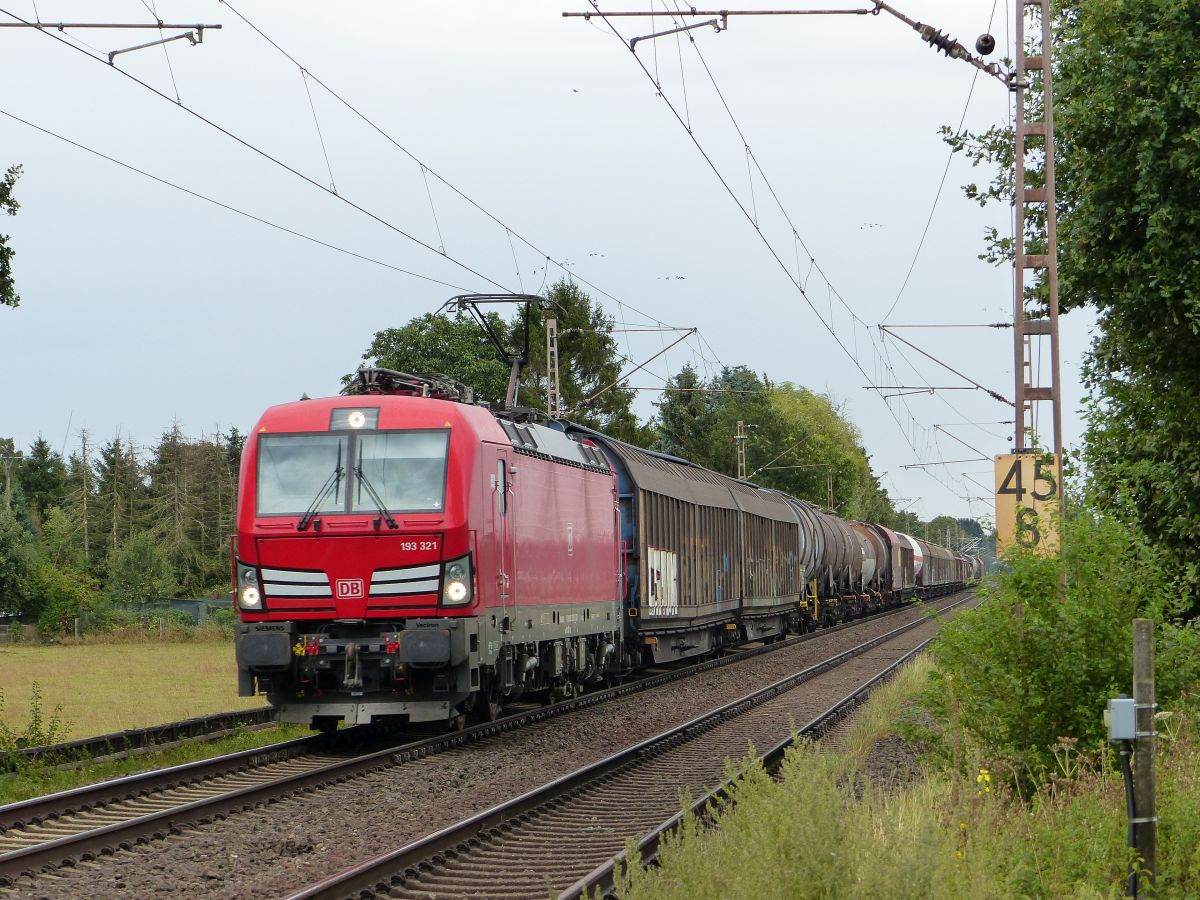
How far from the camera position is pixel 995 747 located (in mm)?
10508

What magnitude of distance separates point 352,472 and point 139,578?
4974 cm

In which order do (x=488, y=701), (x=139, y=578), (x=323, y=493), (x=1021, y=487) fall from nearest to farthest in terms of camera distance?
(x=1021, y=487) → (x=323, y=493) → (x=488, y=701) → (x=139, y=578)

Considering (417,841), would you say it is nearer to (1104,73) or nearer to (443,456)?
(443,456)

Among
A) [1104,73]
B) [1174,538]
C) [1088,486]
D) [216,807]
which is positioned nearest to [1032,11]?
[1104,73]

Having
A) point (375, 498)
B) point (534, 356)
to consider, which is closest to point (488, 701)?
point (375, 498)

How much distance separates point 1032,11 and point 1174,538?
8.88 m

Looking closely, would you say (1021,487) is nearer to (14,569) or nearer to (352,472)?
(352,472)

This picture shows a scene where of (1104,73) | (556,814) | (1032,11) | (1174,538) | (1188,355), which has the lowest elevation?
(556,814)

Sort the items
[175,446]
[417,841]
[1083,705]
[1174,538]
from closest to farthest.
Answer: [417,841]
[1083,705]
[1174,538]
[175,446]

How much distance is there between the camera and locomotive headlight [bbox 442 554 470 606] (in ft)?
45.6

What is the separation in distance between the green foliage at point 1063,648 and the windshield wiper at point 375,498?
5650 millimetres

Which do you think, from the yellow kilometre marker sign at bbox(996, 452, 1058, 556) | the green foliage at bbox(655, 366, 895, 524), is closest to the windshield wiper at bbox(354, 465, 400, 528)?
the yellow kilometre marker sign at bbox(996, 452, 1058, 556)

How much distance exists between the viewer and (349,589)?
13984 mm

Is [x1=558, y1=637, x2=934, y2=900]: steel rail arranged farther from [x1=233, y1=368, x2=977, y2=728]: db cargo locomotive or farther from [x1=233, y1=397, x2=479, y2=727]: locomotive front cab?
[x1=233, y1=397, x2=479, y2=727]: locomotive front cab
